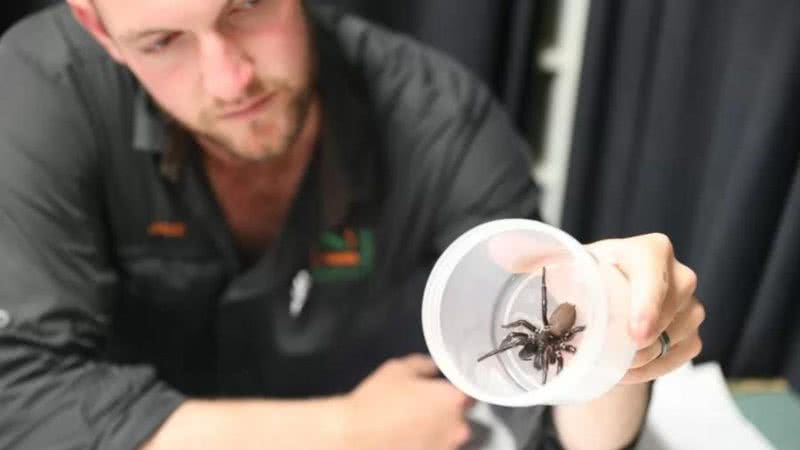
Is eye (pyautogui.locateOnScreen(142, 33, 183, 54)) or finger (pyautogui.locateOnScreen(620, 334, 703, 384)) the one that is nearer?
finger (pyautogui.locateOnScreen(620, 334, 703, 384))

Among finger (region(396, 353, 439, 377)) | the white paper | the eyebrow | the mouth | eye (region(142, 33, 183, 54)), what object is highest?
the eyebrow

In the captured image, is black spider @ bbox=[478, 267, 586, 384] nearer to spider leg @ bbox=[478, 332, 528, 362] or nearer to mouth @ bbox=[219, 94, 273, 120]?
spider leg @ bbox=[478, 332, 528, 362]

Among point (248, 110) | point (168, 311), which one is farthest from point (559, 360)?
Result: point (168, 311)

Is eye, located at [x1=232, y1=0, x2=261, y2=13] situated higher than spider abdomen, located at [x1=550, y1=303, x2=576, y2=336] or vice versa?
eye, located at [x1=232, y1=0, x2=261, y2=13]

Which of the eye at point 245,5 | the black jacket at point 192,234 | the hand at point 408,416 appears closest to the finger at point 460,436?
the hand at point 408,416

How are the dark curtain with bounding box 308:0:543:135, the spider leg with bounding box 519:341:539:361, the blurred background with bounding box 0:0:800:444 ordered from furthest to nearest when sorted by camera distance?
the dark curtain with bounding box 308:0:543:135
the blurred background with bounding box 0:0:800:444
the spider leg with bounding box 519:341:539:361

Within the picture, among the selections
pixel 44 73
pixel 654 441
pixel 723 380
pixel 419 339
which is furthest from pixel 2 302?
pixel 723 380

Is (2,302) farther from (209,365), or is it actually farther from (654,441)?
(654,441)

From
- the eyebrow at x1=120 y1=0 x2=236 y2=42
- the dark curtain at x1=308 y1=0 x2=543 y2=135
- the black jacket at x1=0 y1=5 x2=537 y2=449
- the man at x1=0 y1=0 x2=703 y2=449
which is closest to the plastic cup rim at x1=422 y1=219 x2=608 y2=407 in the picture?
the man at x1=0 y1=0 x2=703 y2=449
